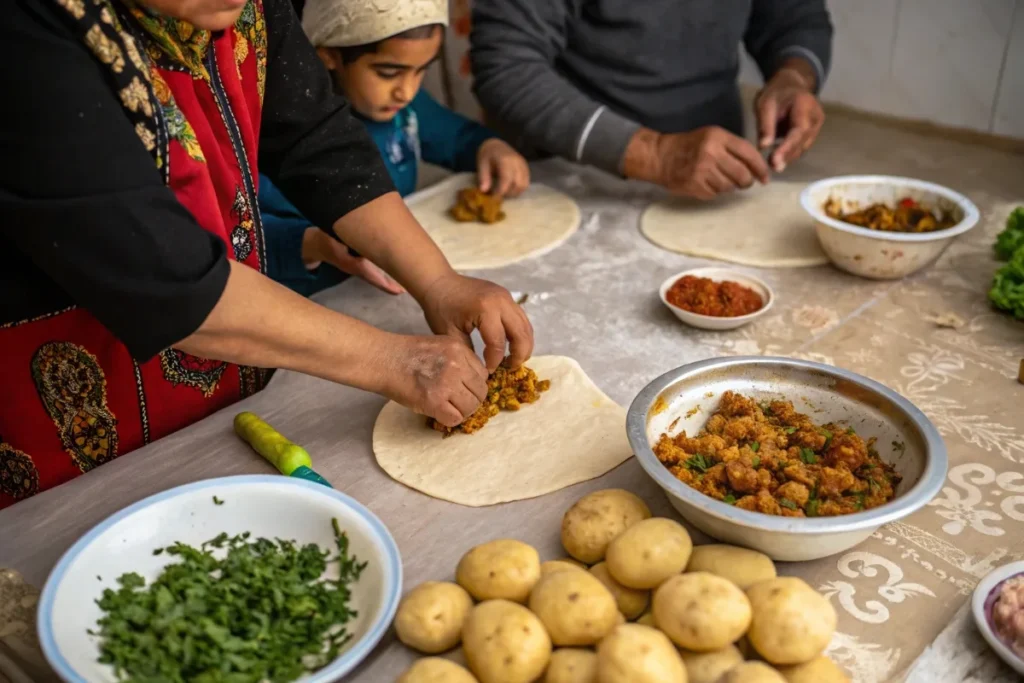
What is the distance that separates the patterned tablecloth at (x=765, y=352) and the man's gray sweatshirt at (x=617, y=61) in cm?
26

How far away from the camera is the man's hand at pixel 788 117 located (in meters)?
2.32

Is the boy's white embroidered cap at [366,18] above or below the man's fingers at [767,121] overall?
above

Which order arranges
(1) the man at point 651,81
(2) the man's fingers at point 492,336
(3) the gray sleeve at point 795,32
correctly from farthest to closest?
(3) the gray sleeve at point 795,32, (1) the man at point 651,81, (2) the man's fingers at point 492,336

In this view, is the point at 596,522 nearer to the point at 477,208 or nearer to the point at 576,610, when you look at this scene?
the point at 576,610

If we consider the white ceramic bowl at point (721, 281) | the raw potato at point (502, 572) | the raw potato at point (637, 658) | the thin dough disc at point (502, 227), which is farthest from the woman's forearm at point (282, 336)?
the thin dough disc at point (502, 227)

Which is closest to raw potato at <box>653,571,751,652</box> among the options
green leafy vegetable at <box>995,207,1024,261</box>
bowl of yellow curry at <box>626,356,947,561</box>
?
bowl of yellow curry at <box>626,356,947,561</box>

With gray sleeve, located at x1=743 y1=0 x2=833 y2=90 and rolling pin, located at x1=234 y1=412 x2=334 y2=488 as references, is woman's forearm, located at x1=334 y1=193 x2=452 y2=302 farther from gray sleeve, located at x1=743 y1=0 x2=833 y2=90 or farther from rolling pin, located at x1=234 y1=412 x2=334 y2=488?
gray sleeve, located at x1=743 y1=0 x2=833 y2=90

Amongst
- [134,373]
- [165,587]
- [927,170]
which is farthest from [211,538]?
[927,170]

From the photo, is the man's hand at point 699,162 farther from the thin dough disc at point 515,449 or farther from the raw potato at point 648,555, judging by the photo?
the raw potato at point 648,555

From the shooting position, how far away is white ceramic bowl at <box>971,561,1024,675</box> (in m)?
0.95

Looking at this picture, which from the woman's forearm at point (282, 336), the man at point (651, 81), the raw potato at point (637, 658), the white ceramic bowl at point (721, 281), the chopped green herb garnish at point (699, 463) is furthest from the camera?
the man at point (651, 81)

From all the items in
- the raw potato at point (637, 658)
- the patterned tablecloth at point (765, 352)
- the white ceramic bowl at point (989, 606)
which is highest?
the raw potato at point (637, 658)

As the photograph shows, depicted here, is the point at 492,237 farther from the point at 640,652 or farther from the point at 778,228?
the point at 640,652

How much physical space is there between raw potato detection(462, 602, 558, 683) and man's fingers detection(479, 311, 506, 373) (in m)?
0.56
